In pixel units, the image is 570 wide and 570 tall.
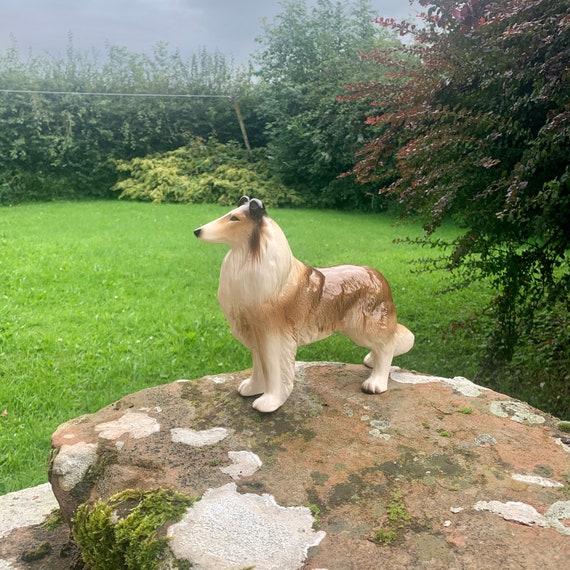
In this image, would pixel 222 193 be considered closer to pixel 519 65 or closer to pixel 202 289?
pixel 202 289

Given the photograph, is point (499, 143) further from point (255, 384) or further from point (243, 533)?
point (243, 533)

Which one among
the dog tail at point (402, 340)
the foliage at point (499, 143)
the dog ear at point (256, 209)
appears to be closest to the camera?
the dog ear at point (256, 209)

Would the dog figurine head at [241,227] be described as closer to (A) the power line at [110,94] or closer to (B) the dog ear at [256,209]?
(B) the dog ear at [256,209]

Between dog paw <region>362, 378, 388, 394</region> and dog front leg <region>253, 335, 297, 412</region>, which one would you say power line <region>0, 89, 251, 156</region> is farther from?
dog front leg <region>253, 335, 297, 412</region>

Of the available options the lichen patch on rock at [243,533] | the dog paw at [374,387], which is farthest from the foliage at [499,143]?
the lichen patch on rock at [243,533]

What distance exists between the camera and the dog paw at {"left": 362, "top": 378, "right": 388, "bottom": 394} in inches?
102

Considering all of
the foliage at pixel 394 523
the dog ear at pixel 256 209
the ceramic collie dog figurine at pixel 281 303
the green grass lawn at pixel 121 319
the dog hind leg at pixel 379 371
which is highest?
the dog ear at pixel 256 209

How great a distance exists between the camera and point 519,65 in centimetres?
305

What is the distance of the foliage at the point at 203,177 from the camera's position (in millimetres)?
12586

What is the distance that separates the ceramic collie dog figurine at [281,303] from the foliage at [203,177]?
32.3 feet

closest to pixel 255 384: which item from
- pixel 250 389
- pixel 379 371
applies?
pixel 250 389

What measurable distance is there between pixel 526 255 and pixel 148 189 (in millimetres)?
10724

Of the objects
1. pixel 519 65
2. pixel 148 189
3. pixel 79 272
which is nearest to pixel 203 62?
pixel 148 189

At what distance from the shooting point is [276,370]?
2.36m
